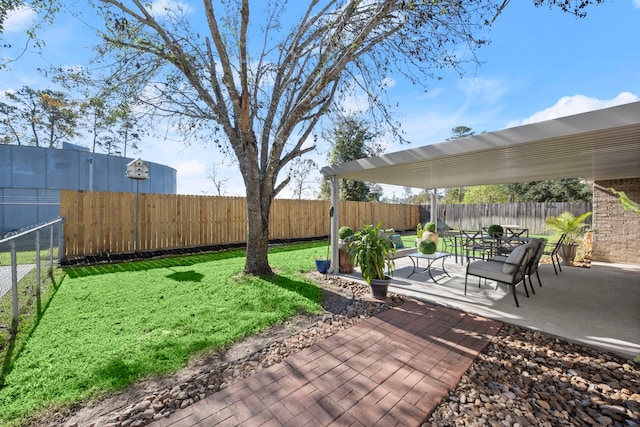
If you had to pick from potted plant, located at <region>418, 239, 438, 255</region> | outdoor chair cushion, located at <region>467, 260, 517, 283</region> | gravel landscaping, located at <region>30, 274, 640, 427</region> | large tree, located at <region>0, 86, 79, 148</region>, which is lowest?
gravel landscaping, located at <region>30, 274, 640, 427</region>

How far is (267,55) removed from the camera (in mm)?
6562

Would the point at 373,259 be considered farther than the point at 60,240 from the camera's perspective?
No

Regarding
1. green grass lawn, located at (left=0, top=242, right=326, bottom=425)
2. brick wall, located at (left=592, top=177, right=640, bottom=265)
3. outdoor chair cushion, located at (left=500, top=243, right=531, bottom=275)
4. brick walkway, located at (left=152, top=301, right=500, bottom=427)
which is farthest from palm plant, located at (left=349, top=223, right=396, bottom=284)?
brick wall, located at (left=592, top=177, right=640, bottom=265)

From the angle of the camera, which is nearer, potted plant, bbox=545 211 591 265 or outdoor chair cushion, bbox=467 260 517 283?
outdoor chair cushion, bbox=467 260 517 283

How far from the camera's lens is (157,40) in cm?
520

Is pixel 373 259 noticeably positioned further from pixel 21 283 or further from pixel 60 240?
pixel 60 240

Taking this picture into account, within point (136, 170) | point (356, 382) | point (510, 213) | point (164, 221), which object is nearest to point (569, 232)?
point (510, 213)

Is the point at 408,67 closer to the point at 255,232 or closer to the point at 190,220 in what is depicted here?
the point at 255,232

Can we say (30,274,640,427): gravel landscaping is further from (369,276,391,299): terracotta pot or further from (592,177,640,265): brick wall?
(592,177,640,265): brick wall

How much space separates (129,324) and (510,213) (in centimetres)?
1730

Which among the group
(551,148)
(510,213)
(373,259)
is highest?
(551,148)

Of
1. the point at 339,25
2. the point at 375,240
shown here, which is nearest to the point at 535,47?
the point at 339,25

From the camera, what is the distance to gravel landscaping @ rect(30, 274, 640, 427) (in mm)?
1878

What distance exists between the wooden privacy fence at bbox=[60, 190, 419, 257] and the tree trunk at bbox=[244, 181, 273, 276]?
14.2ft
